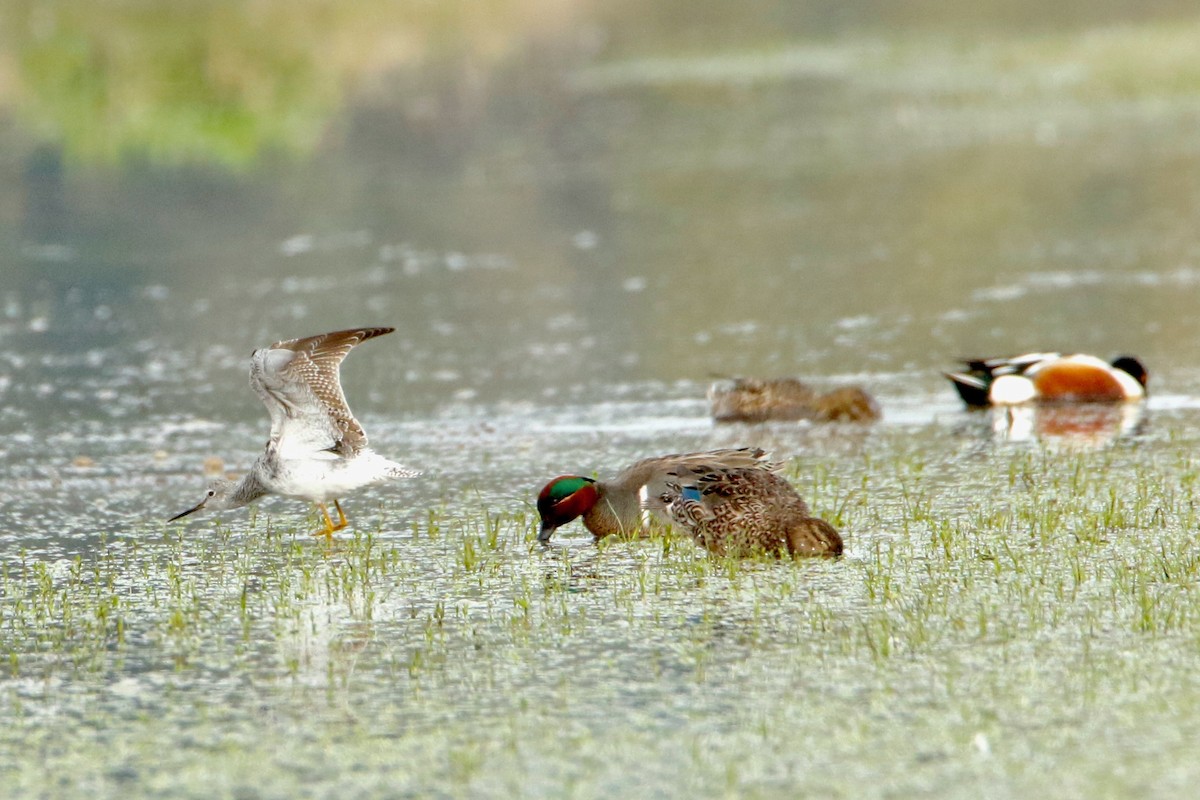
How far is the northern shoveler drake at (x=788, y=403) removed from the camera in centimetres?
1058

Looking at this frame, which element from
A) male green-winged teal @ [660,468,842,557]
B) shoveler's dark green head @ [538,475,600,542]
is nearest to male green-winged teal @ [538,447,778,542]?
shoveler's dark green head @ [538,475,600,542]

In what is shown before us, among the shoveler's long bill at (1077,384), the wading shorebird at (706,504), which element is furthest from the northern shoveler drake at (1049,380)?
the wading shorebird at (706,504)

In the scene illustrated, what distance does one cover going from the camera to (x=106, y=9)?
39.4 m

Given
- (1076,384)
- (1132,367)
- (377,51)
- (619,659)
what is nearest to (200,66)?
(377,51)

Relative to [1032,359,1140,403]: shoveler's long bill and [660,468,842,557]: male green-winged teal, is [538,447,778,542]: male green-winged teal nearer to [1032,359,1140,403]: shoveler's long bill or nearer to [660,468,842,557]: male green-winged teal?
[660,468,842,557]: male green-winged teal

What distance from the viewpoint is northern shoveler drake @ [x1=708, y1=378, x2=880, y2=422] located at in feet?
34.7

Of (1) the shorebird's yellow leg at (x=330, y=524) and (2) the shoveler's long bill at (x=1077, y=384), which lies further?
(2) the shoveler's long bill at (x=1077, y=384)

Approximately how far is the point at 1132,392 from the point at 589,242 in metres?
8.10

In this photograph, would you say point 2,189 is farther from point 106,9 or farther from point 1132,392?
point 106,9

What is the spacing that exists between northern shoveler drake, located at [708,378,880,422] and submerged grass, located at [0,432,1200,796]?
8.16 feet

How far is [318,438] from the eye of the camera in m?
7.80

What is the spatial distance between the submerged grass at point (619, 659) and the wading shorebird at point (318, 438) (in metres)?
0.27

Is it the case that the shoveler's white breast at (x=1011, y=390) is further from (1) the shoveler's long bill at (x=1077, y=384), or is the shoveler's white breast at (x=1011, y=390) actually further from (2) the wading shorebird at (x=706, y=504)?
(2) the wading shorebird at (x=706, y=504)

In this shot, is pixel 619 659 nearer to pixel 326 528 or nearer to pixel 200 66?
pixel 326 528
